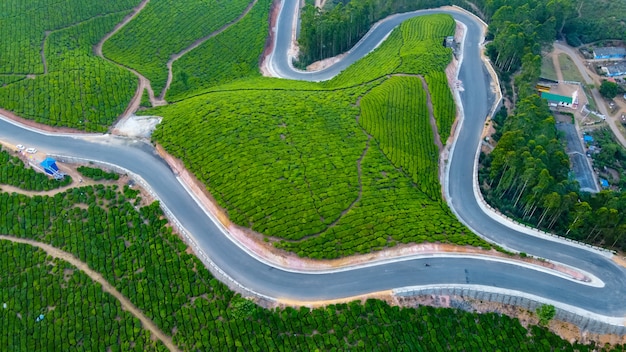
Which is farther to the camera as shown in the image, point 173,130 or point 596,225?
point 173,130

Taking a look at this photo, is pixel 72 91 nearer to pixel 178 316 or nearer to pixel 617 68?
pixel 178 316

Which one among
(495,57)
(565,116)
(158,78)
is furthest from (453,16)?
(158,78)

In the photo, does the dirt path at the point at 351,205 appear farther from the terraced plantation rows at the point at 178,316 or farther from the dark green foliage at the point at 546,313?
the dark green foliage at the point at 546,313

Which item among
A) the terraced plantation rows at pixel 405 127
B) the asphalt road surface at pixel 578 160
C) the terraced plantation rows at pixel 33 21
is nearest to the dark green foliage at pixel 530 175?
the terraced plantation rows at pixel 405 127

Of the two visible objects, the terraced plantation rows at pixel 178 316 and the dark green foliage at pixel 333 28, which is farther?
the dark green foliage at pixel 333 28

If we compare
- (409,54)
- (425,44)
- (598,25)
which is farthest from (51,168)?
(598,25)

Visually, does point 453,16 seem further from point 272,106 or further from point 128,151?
point 128,151
